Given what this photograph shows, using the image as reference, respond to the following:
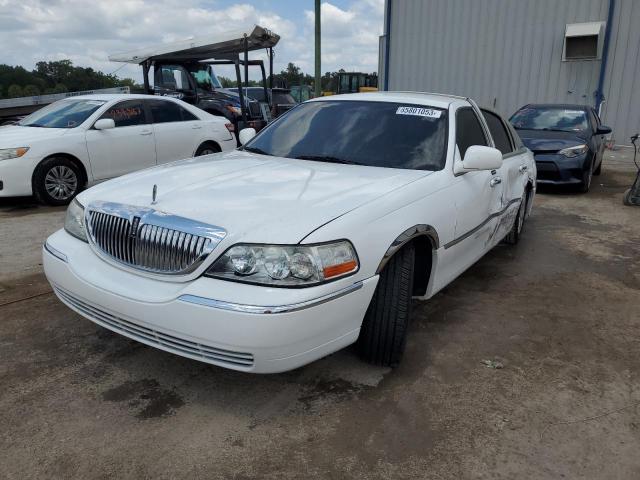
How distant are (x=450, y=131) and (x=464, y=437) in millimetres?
2045

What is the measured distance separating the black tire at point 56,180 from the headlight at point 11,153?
0.25 metres

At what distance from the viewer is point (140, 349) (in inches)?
123

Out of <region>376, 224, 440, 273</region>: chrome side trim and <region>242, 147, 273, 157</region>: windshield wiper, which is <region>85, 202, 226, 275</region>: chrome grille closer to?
<region>376, 224, 440, 273</region>: chrome side trim

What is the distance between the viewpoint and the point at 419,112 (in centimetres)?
375

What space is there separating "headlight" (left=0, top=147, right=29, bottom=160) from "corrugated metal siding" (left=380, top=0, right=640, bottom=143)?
13389mm

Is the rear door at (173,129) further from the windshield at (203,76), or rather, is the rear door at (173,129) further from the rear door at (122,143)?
the windshield at (203,76)

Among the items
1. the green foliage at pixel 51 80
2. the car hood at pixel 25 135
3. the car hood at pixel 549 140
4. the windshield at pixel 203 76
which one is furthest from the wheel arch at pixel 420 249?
the green foliage at pixel 51 80

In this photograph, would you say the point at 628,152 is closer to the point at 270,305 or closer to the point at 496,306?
the point at 496,306

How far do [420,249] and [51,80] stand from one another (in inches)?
2754

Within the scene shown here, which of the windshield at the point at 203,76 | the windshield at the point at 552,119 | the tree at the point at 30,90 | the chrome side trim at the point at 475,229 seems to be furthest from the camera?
the tree at the point at 30,90

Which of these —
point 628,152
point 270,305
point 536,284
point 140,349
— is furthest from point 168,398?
point 628,152

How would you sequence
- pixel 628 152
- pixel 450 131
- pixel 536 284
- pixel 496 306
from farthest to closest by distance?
pixel 628 152 < pixel 536 284 < pixel 496 306 < pixel 450 131

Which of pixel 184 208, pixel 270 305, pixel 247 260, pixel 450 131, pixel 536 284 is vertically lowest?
pixel 536 284

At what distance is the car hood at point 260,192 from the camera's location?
2.42m
